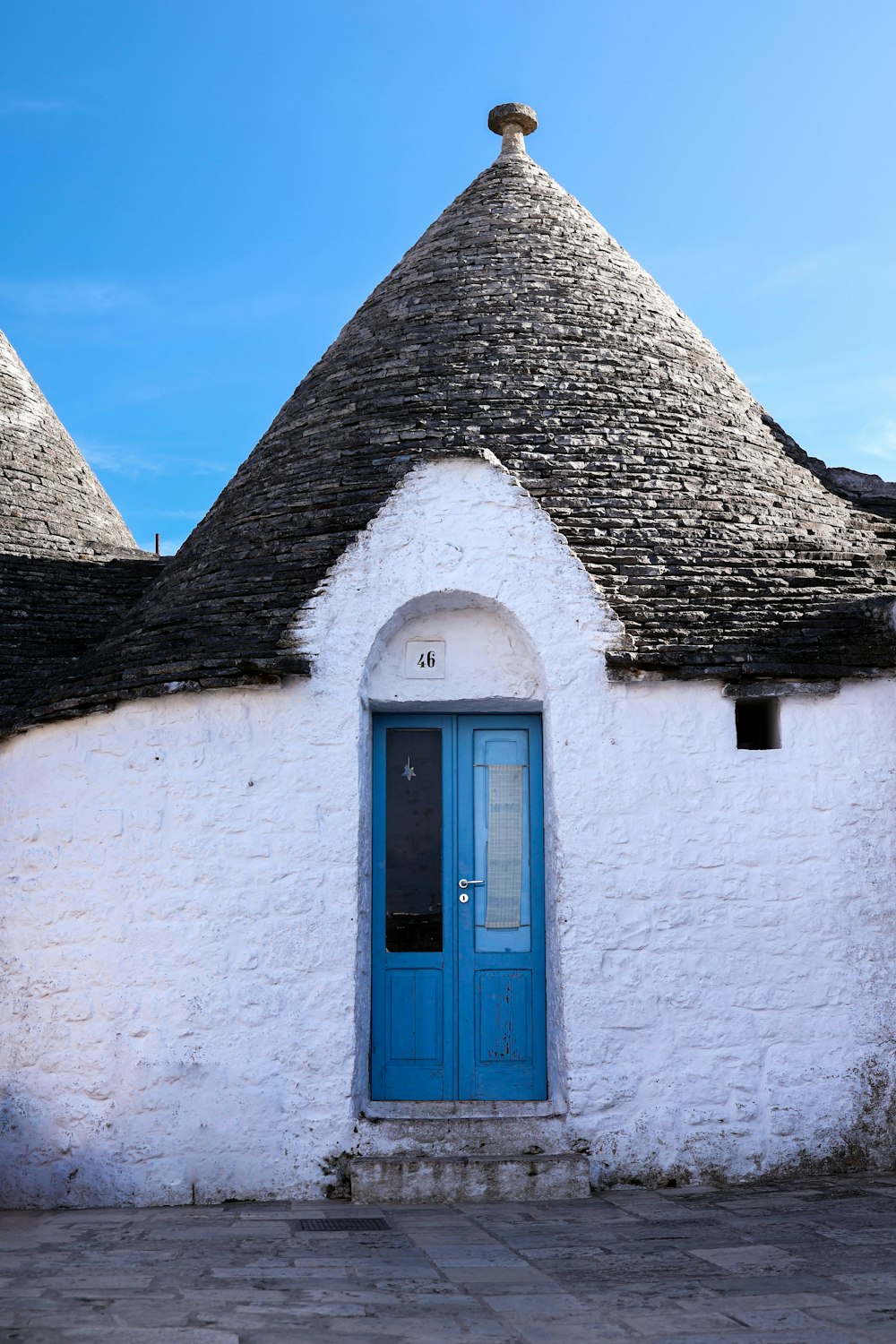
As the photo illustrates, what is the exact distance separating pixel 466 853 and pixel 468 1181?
1773mm

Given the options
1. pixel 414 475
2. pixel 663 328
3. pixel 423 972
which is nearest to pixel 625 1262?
pixel 423 972


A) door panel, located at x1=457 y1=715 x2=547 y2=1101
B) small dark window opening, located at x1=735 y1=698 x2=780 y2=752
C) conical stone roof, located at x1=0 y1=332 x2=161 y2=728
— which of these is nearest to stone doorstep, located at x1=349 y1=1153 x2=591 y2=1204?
door panel, located at x1=457 y1=715 x2=547 y2=1101

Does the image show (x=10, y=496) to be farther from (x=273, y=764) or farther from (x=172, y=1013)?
(x=172, y=1013)

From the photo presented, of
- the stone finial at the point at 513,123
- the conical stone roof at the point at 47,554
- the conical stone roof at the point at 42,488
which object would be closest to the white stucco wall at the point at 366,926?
the conical stone roof at the point at 47,554

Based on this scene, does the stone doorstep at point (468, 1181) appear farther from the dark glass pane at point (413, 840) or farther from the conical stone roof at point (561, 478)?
the conical stone roof at point (561, 478)

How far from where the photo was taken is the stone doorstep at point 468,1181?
19.1ft

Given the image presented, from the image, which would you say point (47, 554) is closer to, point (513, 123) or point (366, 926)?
point (366, 926)

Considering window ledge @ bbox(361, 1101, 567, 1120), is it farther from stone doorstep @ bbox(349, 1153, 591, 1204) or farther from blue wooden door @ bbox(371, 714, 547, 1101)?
stone doorstep @ bbox(349, 1153, 591, 1204)

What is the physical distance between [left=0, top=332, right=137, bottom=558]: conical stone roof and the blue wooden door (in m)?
4.04

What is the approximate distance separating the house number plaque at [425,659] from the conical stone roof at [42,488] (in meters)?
3.92

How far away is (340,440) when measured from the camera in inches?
301

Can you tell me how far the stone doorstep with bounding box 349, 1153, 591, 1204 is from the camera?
583 centimetres

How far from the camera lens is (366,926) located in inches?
255

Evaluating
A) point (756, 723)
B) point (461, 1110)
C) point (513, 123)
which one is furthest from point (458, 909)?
point (513, 123)
